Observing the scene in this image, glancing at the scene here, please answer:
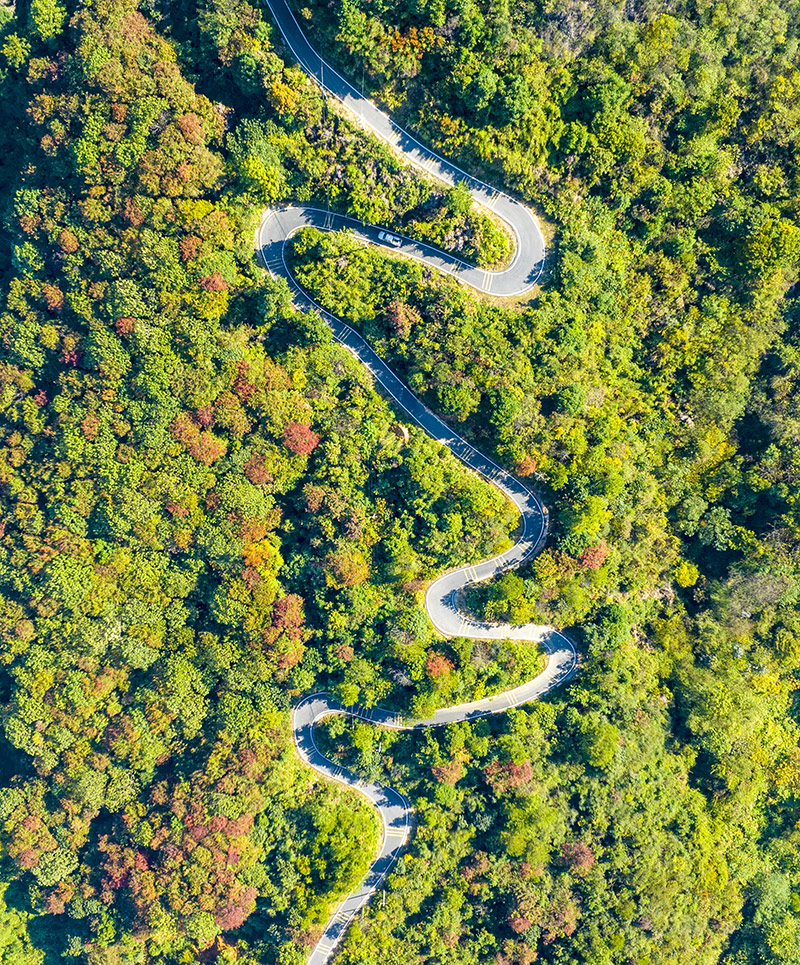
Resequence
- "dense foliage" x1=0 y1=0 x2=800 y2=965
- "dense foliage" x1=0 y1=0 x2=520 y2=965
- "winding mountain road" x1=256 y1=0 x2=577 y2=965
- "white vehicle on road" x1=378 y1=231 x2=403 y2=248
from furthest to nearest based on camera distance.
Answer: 1. "white vehicle on road" x1=378 y1=231 x2=403 y2=248
2. "dense foliage" x1=0 y1=0 x2=520 y2=965
3. "winding mountain road" x1=256 y1=0 x2=577 y2=965
4. "dense foliage" x1=0 y1=0 x2=800 y2=965

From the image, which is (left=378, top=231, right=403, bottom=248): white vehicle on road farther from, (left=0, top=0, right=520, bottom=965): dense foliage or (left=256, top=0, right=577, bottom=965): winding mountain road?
(left=0, top=0, right=520, bottom=965): dense foliage

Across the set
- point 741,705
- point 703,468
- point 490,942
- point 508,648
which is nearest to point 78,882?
point 490,942

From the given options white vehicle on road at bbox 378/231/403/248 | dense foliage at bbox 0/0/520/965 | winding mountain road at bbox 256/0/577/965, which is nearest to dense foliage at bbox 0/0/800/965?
dense foliage at bbox 0/0/520/965

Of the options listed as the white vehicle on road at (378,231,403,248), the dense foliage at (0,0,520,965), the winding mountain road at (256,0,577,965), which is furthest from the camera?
the white vehicle on road at (378,231,403,248)

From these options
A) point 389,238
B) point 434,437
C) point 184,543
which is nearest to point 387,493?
point 434,437

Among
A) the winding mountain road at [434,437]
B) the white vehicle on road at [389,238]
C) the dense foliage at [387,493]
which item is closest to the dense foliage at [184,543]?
the dense foliage at [387,493]

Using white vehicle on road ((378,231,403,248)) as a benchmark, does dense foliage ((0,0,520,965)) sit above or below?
below

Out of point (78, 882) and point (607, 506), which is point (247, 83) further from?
point (78, 882)
